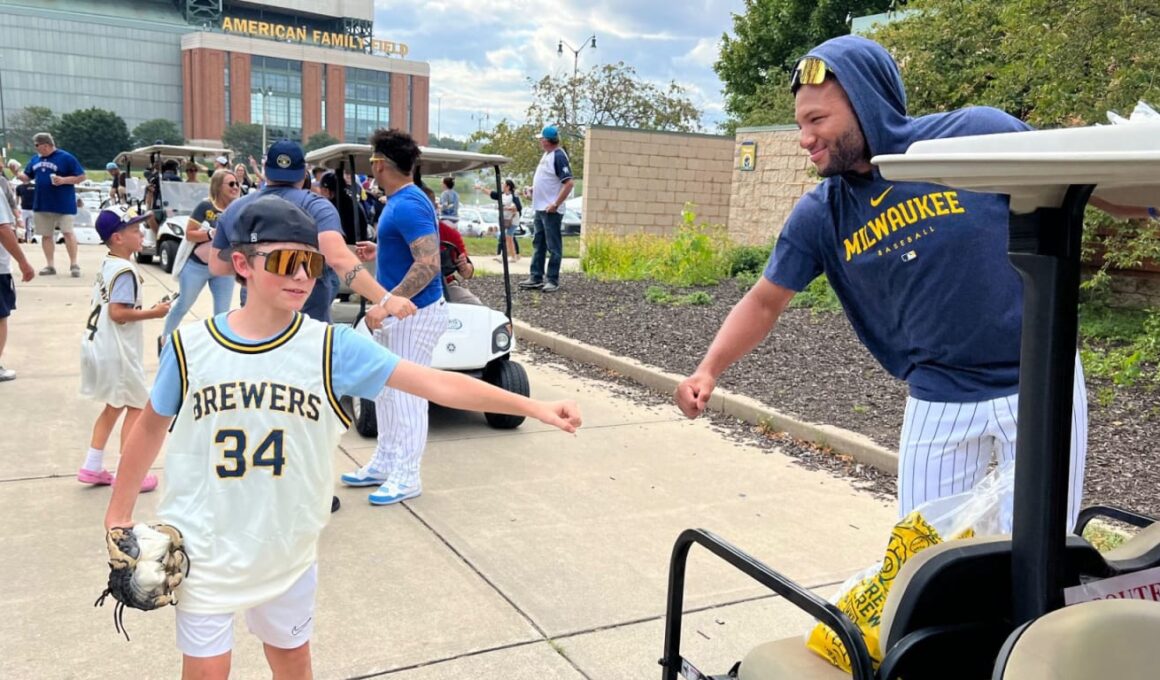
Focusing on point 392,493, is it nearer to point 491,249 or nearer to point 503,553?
point 503,553

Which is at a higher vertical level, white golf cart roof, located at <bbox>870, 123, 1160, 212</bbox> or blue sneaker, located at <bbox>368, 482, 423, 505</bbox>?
white golf cart roof, located at <bbox>870, 123, 1160, 212</bbox>

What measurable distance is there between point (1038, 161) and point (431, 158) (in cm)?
561

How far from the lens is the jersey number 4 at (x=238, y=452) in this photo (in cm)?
231

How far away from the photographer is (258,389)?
7.65 feet

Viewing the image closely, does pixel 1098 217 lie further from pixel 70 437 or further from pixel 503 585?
pixel 70 437

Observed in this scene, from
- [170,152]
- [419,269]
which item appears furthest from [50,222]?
[419,269]

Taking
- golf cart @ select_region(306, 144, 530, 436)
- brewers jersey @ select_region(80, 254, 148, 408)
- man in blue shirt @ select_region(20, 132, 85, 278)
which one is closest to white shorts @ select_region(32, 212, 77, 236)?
man in blue shirt @ select_region(20, 132, 85, 278)

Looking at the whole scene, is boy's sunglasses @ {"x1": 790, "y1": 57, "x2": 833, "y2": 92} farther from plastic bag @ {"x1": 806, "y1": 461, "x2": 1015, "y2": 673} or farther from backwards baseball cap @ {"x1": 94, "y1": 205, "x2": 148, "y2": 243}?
backwards baseball cap @ {"x1": 94, "y1": 205, "x2": 148, "y2": 243}

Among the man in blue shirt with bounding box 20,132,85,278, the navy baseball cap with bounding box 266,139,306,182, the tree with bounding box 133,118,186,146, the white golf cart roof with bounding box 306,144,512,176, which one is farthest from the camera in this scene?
the tree with bounding box 133,118,186,146

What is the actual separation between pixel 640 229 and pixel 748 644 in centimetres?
1437

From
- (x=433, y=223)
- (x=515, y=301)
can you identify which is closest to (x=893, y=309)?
(x=433, y=223)

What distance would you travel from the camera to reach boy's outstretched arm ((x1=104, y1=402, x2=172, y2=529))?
2.35 m

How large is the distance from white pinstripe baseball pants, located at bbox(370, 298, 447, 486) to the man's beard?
2.76m

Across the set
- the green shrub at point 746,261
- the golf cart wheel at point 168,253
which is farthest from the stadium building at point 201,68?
the green shrub at point 746,261
